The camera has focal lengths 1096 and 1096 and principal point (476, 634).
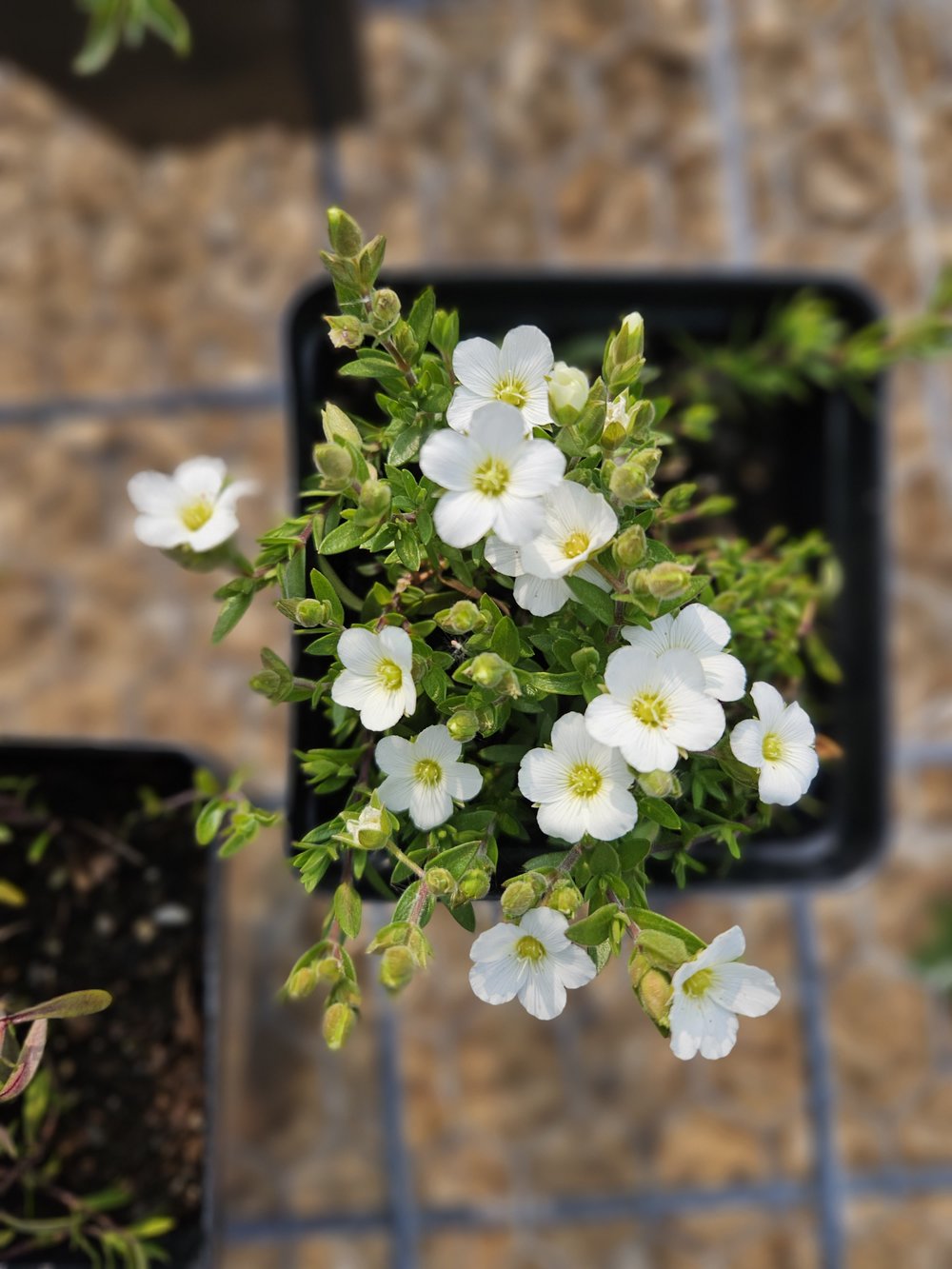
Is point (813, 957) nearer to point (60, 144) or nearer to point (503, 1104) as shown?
point (503, 1104)

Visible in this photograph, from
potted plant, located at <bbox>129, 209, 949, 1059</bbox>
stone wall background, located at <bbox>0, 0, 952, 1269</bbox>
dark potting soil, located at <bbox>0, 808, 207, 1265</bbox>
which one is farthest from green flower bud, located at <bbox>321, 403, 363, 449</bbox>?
stone wall background, located at <bbox>0, 0, 952, 1269</bbox>

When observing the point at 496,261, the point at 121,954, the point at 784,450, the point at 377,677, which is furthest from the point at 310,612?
the point at 496,261

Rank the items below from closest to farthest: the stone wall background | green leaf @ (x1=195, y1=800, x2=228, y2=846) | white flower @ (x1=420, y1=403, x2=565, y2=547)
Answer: white flower @ (x1=420, y1=403, x2=565, y2=547) < green leaf @ (x1=195, y1=800, x2=228, y2=846) < the stone wall background

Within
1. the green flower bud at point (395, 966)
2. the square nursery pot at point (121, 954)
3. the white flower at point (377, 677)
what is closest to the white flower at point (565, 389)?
the white flower at point (377, 677)

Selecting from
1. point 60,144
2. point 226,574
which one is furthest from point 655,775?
point 60,144

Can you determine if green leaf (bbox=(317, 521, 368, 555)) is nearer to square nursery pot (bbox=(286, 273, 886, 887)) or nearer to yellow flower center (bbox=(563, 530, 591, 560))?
yellow flower center (bbox=(563, 530, 591, 560))

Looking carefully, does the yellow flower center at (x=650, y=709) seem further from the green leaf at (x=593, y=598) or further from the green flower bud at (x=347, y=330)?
the green flower bud at (x=347, y=330)
